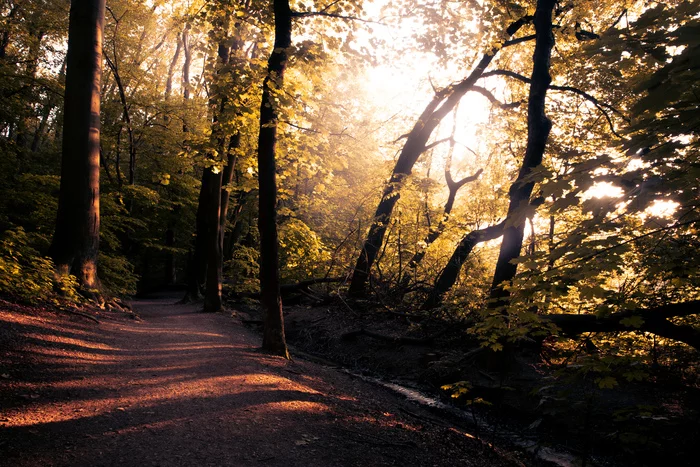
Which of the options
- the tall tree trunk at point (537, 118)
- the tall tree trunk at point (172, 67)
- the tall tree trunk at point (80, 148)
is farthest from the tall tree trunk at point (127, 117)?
the tall tree trunk at point (537, 118)

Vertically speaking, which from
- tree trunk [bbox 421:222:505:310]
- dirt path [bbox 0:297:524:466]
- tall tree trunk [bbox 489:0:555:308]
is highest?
tall tree trunk [bbox 489:0:555:308]

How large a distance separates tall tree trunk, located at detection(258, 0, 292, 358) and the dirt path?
1001mm

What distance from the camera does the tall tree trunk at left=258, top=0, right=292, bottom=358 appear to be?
7.32 meters

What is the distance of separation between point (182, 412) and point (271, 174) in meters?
4.28

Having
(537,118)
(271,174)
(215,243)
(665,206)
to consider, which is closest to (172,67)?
(215,243)

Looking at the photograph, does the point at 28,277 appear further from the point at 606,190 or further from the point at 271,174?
the point at 606,190

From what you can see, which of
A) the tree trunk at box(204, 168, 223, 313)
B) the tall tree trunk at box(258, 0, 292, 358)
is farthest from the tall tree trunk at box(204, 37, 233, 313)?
the tall tree trunk at box(258, 0, 292, 358)

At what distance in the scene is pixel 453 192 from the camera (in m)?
16.9

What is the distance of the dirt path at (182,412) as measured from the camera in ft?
12.0

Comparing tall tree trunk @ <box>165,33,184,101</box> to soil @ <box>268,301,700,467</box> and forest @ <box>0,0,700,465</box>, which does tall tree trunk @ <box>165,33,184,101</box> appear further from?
soil @ <box>268,301,700,467</box>

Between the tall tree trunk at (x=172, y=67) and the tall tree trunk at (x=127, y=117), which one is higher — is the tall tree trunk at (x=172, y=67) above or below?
above

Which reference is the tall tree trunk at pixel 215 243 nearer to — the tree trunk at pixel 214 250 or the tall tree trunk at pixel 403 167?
the tree trunk at pixel 214 250

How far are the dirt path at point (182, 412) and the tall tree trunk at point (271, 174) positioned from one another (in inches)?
39.4

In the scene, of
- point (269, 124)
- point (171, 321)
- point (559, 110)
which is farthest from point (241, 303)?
point (559, 110)
